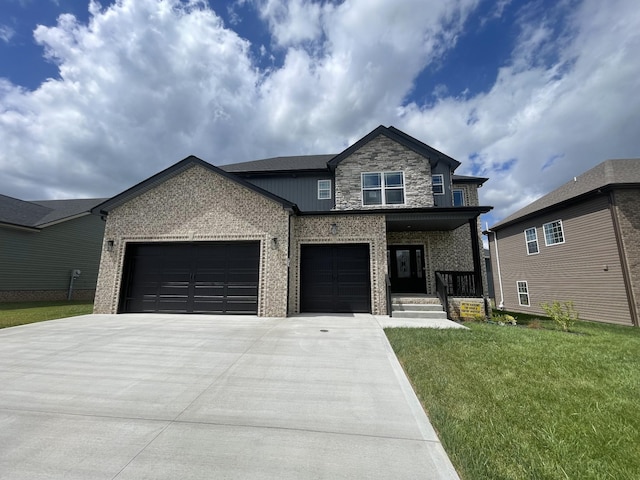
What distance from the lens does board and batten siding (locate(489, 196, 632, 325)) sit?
10641 mm

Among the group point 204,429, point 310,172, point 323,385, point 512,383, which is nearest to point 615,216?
point 512,383

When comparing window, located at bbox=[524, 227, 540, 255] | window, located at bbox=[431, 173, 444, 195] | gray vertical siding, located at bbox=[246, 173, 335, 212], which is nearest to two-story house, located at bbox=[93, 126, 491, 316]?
window, located at bbox=[431, 173, 444, 195]

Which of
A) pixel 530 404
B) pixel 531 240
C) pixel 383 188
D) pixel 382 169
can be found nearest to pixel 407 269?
pixel 383 188

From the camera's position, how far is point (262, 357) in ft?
15.9

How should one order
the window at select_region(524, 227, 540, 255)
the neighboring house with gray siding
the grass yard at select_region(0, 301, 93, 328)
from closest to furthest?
the grass yard at select_region(0, 301, 93, 328) < the neighboring house with gray siding < the window at select_region(524, 227, 540, 255)

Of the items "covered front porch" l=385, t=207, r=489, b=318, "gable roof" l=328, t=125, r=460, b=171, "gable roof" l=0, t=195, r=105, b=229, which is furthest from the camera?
"gable roof" l=0, t=195, r=105, b=229

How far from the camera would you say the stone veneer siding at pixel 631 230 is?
10016 mm

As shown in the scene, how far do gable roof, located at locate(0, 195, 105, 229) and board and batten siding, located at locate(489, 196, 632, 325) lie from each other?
979 inches

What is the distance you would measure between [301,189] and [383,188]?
12.8ft

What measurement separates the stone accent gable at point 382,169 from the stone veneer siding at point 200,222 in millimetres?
3841

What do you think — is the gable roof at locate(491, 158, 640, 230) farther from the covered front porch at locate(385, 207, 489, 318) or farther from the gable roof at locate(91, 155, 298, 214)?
the gable roof at locate(91, 155, 298, 214)

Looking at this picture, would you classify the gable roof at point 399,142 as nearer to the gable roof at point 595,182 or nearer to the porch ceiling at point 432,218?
the porch ceiling at point 432,218

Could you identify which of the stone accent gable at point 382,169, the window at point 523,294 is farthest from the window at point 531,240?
the stone accent gable at point 382,169

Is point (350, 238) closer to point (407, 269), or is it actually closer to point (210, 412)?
point (407, 269)
